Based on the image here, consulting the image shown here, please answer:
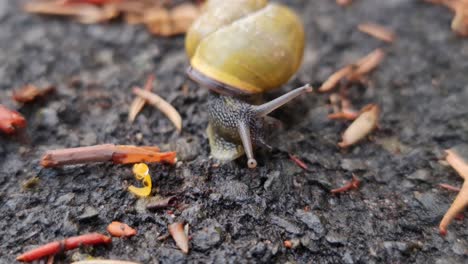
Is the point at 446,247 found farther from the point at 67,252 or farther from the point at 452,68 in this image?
the point at 67,252

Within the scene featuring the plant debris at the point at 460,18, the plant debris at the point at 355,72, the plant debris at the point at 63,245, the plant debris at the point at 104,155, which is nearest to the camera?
the plant debris at the point at 63,245

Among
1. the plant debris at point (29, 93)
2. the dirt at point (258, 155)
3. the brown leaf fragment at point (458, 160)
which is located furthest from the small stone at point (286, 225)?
the plant debris at point (29, 93)

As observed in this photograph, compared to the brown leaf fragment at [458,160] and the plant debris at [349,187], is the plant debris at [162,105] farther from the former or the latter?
the brown leaf fragment at [458,160]

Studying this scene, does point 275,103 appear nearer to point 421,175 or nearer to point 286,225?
point 286,225

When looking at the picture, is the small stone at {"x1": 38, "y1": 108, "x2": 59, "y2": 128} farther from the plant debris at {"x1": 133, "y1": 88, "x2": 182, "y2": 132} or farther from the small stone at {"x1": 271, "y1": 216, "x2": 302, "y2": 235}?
the small stone at {"x1": 271, "y1": 216, "x2": 302, "y2": 235}

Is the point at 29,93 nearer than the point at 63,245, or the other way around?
the point at 63,245

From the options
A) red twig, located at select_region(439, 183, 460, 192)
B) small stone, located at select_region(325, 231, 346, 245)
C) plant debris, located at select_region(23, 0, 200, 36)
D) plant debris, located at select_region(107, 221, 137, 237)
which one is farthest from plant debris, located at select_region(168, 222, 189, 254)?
plant debris, located at select_region(23, 0, 200, 36)

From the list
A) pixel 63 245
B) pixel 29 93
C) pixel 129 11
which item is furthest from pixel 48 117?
pixel 129 11
